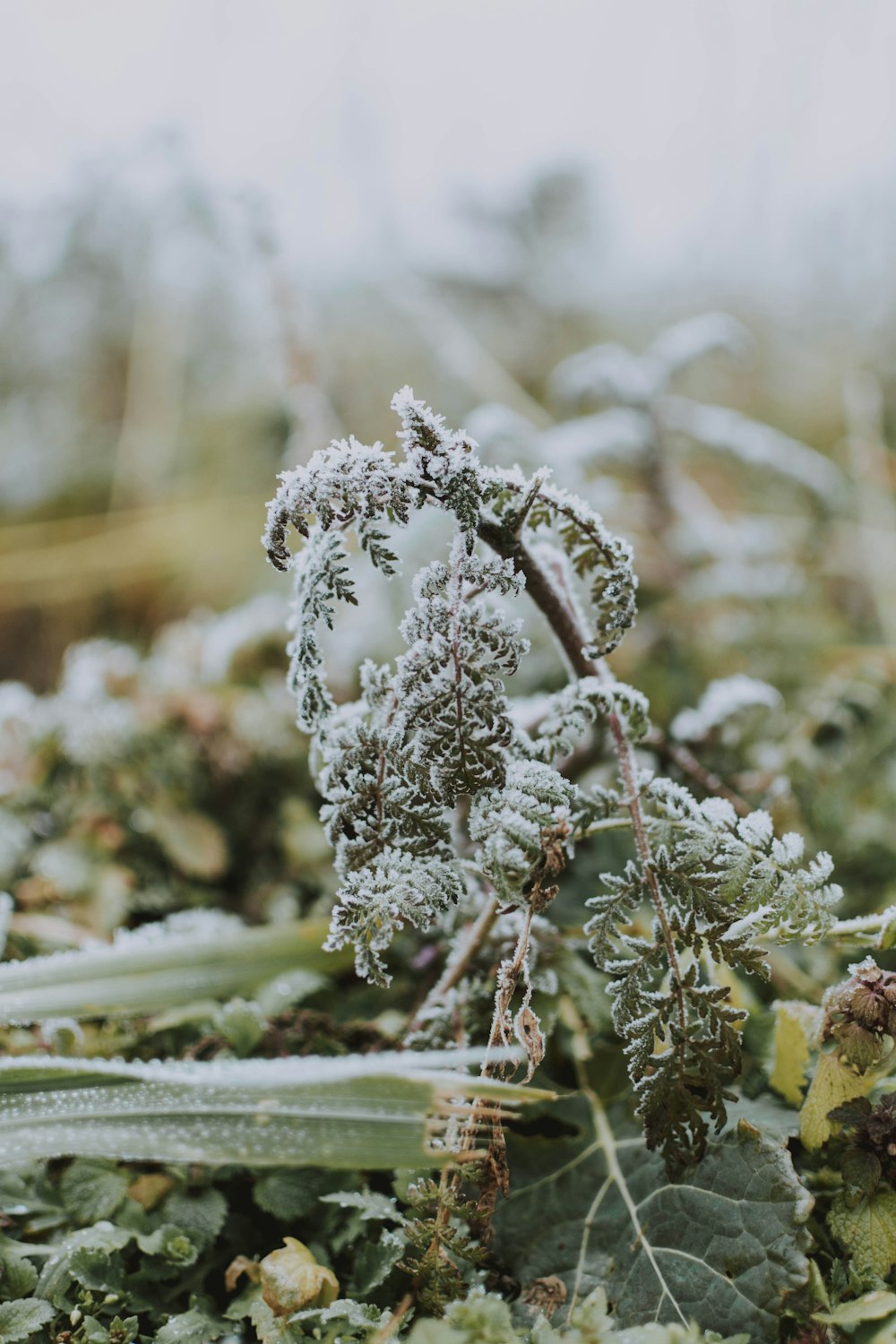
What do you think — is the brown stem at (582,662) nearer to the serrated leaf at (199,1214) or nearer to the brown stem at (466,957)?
the brown stem at (466,957)

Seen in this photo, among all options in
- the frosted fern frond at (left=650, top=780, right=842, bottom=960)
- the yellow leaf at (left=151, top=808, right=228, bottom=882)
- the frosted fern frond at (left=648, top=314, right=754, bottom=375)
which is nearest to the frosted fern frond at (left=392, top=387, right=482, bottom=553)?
the frosted fern frond at (left=650, top=780, right=842, bottom=960)

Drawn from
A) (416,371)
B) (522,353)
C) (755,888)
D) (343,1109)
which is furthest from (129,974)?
(522,353)

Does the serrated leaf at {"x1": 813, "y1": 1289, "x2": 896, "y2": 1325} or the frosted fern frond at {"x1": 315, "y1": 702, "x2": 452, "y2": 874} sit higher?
the frosted fern frond at {"x1": 315, "y1": 702, "x2": 452, "y2": 874}

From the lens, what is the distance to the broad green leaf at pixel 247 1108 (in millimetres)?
557

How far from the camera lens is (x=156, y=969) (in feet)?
2.63

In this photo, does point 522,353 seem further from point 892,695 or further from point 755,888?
point 755,888

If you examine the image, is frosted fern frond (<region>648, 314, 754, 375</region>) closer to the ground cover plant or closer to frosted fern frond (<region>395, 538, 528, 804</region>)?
the ground cover plant

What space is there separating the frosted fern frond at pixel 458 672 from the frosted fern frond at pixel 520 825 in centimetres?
2

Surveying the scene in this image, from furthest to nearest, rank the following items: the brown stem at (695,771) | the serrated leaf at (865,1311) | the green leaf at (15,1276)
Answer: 1. the brown stem at (695,771)
2. the green leaf at (15,1276)
3. the serrated leaf at (865,1311)

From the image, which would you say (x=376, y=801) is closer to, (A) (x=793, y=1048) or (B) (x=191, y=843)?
(A) (x=793, y=1048)

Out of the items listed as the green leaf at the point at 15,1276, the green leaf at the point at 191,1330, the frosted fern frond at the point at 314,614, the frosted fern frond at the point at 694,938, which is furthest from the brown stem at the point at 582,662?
the green leaf at the point at 15,1276

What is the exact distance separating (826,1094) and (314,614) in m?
0.47

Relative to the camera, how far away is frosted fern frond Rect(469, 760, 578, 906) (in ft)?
1.86

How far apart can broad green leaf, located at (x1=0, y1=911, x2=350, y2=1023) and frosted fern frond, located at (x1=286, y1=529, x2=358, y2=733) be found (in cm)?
33
